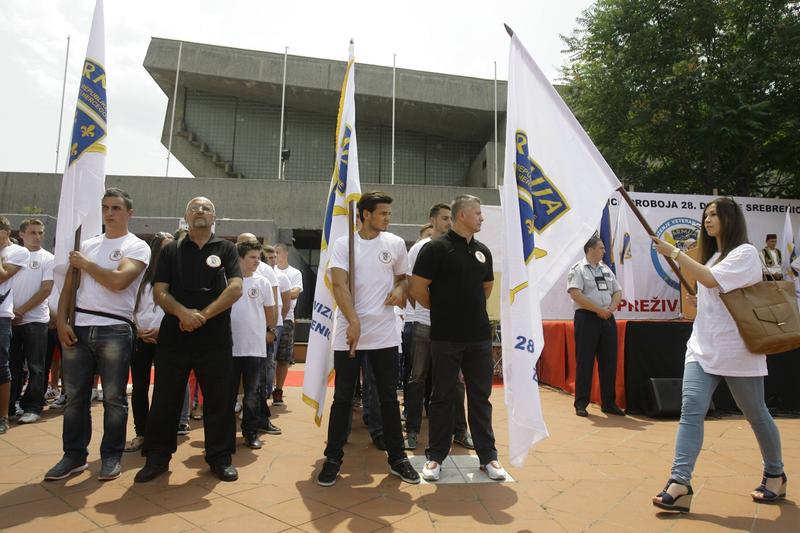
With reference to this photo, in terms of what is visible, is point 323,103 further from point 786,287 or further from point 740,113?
point 786,287

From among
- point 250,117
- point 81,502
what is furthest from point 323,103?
point 81,502

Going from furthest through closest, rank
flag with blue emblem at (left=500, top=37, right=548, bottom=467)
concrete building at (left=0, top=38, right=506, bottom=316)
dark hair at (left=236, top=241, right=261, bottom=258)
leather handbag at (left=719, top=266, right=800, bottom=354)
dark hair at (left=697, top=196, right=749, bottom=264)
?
concrete building at (left=0, top=38, right=506, bottom=316), dark hair at (left=236, top=241, right=261, bottom=258), dark hair at (left=697, top=196, right=749, bottom=264), flag with blue emblem at (left=500, top=37, right=548, bottom=467), leather handbag at (left=719, top=266, right=800, bottom=354)

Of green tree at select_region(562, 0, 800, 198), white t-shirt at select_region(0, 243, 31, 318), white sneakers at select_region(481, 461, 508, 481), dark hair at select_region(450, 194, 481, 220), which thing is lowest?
white sneakers at select_region(481, 461, 508, 481)

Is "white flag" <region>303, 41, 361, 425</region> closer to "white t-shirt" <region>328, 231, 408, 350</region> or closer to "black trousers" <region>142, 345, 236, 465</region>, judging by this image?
"white t-shirt" <region>328, 231, 408, 350</region>

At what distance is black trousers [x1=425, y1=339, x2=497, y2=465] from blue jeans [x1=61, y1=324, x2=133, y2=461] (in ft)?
6.97

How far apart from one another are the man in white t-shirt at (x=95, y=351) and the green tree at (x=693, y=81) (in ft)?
40.2

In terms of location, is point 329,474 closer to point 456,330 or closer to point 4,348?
point 456,330

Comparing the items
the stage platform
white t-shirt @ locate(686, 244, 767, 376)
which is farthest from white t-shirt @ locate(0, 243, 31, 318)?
white t-shirt @ locate(686, 244, 767, 376)

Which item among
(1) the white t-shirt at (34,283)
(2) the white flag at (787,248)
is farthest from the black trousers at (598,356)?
(2) the white flag at (787,248)

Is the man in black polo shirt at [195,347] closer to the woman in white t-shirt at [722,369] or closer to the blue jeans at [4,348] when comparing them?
the blue jeans at [4,348]

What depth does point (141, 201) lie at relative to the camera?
1563 cm

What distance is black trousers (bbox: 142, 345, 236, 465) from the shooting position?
3455 mm

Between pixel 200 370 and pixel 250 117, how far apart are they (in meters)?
19.9

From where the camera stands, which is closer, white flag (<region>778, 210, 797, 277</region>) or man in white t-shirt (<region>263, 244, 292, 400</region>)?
man in white t-shirt (<region>263, 244, 292, 400</region>)
